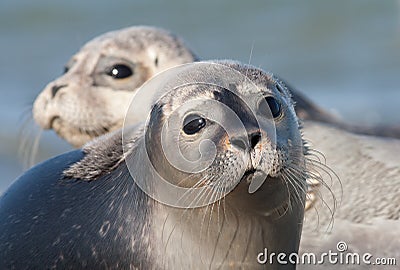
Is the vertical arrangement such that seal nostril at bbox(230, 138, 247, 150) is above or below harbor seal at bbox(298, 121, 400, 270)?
above

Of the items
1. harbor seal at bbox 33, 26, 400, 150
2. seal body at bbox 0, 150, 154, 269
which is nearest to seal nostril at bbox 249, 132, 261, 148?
seal body at bbox 0, 150, 154, 269

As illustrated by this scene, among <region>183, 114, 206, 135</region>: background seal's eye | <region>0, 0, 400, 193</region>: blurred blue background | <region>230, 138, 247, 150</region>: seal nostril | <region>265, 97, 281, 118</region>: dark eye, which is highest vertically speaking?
<region>0, 0, 400, 193</region>: blurred blue background

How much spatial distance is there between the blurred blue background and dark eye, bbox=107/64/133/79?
386 cm

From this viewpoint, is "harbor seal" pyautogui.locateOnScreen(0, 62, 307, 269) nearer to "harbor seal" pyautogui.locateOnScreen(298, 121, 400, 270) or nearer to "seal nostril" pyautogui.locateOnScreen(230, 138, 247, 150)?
"seal nostril" pyautogui.locateOnScreen(230, 138, 247, 150)

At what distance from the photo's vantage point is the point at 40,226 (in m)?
4.55

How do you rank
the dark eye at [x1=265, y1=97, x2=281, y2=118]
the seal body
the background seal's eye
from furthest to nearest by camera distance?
the seal body → the dark eye at [x1=265, y1=97, x2=281, y2=118] → the background seal's eye

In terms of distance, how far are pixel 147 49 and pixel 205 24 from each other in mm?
9282

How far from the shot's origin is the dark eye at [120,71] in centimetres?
Answer: 709

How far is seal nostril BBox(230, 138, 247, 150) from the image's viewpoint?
12.8 ft

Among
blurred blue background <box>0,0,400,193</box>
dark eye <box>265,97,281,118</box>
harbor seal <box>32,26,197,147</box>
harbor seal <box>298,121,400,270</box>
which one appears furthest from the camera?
blurred blue background <box>0,0,400,193</box>

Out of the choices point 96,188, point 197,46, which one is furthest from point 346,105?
point 96,188

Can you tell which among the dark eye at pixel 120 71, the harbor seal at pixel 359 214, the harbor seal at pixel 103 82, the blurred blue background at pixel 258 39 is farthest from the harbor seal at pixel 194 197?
the blurred blue background at pixel 258 39

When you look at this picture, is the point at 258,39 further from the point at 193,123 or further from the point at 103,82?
the point at 193,123

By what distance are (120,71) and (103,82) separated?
4.8 inches
